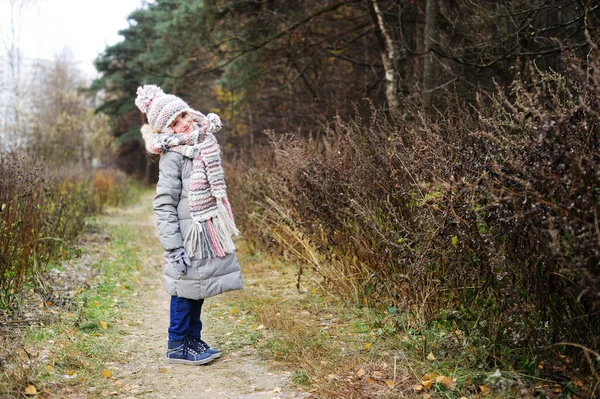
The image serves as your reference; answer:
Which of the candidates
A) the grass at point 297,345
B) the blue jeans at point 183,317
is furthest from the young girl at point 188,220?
the grass at point 297,345

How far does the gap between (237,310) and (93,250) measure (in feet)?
15.4

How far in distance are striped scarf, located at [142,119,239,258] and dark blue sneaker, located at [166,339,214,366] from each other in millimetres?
721

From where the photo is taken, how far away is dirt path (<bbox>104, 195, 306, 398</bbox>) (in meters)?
3.78

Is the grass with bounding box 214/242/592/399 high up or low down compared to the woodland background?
down

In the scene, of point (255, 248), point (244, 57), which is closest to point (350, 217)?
point (255, 248)

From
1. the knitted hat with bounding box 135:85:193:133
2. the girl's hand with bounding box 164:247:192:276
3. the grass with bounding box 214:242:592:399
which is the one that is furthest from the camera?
the knitted hat with bounding box 135:85:193:133

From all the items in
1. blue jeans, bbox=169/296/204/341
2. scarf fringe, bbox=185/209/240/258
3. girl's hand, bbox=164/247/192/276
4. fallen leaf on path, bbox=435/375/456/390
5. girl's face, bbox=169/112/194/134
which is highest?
girl's face, bbox=169/112/194/134

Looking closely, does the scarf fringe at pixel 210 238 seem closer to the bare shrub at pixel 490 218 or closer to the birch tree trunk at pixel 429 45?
the bare shrub at pixel 490 218

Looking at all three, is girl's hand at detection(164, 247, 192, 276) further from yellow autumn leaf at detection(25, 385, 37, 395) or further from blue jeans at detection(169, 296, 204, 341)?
yellow autumn leaf at detection(25, 385, 37, 395)

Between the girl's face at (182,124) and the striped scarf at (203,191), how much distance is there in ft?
0.28

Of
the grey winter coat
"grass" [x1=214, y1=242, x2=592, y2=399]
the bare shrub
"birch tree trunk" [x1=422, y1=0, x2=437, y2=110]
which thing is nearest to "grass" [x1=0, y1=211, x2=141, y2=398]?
the grey winter coat

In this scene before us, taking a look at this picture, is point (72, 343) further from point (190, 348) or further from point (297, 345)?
point (297, 345)

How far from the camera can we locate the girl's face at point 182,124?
439 cm

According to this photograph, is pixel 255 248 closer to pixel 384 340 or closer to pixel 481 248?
pixel 384 340
